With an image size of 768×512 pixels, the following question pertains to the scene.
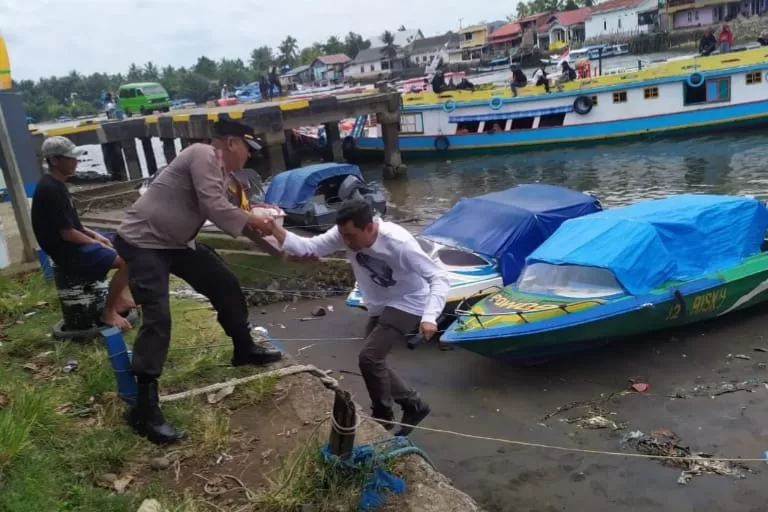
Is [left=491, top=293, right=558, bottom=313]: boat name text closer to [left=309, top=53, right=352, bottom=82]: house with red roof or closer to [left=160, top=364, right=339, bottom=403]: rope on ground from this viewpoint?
[left=160, top=364, right=339, bottom=403]: rope on ground

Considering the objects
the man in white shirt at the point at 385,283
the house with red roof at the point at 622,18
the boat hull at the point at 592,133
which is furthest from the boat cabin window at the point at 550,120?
the house with red roof at the point at 622,18

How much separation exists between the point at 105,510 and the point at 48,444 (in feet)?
2.62

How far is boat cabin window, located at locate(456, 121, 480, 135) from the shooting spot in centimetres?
3047

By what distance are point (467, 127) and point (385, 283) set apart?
26943mm

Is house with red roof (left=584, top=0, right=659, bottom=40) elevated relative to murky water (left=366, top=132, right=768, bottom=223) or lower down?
elevated

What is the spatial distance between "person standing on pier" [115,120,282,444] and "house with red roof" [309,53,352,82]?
88.8 m

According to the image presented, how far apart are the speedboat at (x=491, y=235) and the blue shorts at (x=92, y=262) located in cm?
439

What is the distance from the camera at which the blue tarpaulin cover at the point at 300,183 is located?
666 inches

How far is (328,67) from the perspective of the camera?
92125 millimetres

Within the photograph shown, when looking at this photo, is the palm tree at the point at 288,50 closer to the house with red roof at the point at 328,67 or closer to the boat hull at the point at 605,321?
the house with red roof at the point at 328,67

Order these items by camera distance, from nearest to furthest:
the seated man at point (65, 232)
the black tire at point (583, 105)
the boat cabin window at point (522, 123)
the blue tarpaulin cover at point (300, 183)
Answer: the seated man at point (65, 232) → the blue tarpaulin cover at point (300, 183) → the black tire at point (583, 105) → the boat cabin window at point (522, 123)

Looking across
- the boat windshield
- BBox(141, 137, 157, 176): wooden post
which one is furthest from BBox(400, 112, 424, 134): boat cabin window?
the boat windshield

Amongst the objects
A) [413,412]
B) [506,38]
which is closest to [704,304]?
[413,412]

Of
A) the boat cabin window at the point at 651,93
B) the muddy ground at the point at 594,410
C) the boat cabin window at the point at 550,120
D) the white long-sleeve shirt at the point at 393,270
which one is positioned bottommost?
the muddy ground at the point at 594,410
